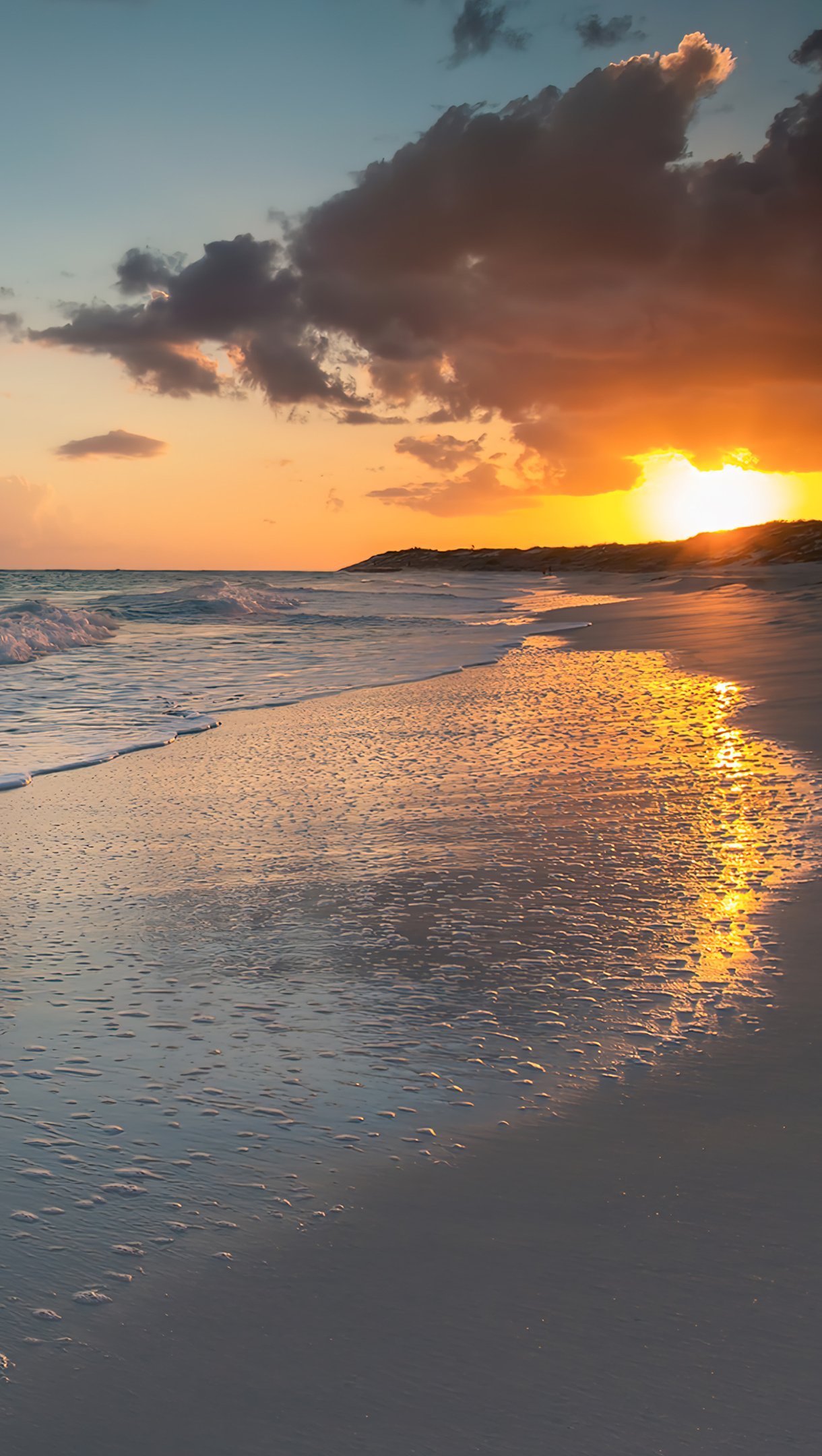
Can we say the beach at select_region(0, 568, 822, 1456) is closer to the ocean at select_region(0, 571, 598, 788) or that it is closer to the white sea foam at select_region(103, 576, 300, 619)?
the ocean at select_region(0, 571, 598, 788)

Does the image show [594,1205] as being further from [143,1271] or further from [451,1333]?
[143,1271]

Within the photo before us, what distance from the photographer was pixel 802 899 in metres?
3.41

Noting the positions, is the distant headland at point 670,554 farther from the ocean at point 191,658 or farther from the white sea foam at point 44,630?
the white sea foam at point 44,630

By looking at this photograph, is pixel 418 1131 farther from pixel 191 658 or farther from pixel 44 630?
pixel 44 630

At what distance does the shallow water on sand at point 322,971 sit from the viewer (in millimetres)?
1928

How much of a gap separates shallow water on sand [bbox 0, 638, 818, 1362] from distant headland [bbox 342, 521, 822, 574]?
47.2 metres

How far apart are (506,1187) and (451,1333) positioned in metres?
0.39

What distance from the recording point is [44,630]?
18.5 metres

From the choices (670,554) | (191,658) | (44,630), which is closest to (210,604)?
(44,630)

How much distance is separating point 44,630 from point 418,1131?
58.5 ft

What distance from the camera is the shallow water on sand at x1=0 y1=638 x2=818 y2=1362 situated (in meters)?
1.93

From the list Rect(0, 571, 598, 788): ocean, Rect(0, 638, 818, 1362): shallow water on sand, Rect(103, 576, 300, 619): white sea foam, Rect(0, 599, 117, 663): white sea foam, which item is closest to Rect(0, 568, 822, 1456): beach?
Rect(0, 638, 818, 1362): shallow water on sand

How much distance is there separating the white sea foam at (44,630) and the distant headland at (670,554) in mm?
36844

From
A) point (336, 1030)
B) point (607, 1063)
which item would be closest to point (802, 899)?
point (607, 1063)
